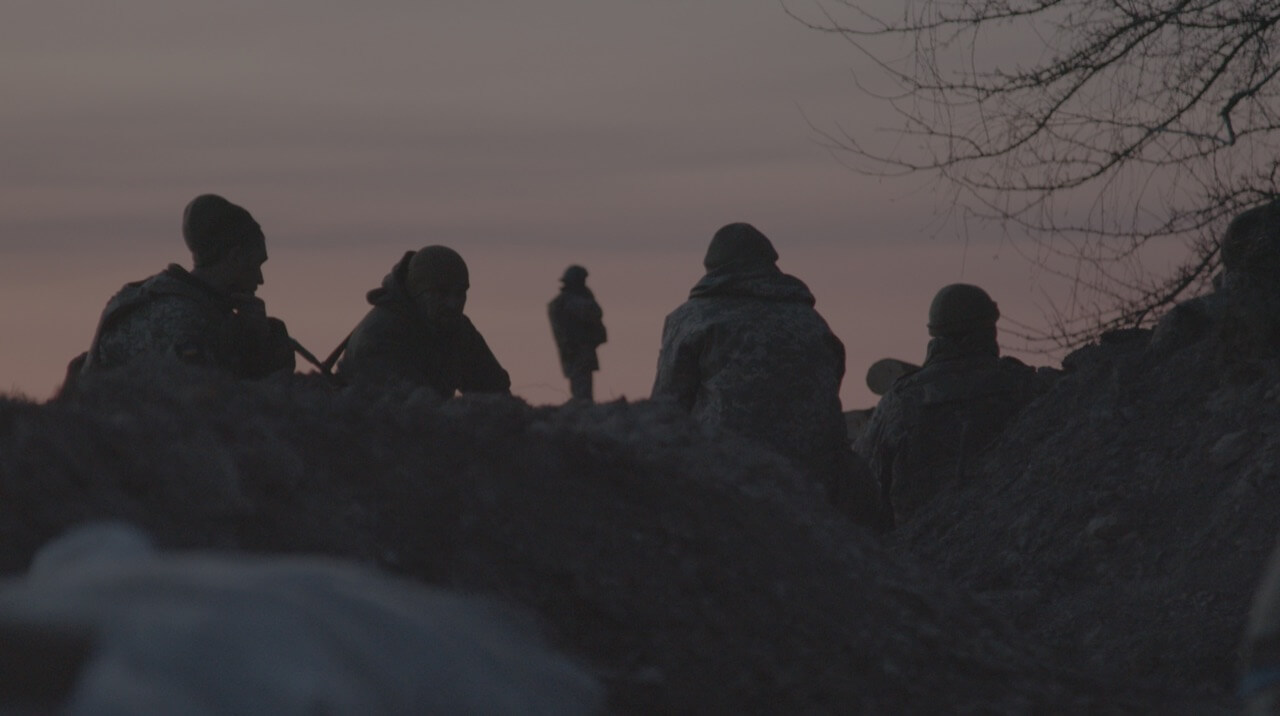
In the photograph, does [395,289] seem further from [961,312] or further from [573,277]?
[573,277]

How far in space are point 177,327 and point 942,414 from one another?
159 inches

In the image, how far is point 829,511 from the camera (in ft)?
15.1

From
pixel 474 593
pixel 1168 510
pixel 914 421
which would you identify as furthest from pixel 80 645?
pixel 914 421

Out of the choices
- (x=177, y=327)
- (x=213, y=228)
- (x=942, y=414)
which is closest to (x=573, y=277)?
(x=942, y=414)

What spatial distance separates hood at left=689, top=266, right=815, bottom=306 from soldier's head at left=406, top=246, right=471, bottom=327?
1109 mm

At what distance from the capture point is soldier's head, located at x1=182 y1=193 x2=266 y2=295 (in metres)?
6.54

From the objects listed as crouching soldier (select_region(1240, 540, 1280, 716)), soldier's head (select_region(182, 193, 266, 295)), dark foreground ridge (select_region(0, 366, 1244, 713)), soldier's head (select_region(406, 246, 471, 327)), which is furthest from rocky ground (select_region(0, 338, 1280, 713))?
soldier's head (select_region(406, 246, 471, 327))

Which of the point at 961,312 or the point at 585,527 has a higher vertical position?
the point at 961,312

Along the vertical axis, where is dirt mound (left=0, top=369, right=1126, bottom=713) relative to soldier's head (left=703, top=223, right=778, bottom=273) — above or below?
below

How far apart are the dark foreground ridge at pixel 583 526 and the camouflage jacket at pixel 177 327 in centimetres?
195

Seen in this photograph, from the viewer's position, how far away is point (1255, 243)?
7262 mm

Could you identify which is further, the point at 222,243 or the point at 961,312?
the point at 961,312

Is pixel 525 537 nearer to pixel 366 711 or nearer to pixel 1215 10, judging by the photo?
pixel 366 711

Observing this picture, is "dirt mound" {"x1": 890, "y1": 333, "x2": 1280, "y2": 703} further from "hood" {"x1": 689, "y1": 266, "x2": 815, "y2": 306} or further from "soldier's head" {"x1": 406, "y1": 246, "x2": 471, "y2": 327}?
"soldier's head" {"x1": 406, "y1": 246, "x2": 471, "y2": 327}
